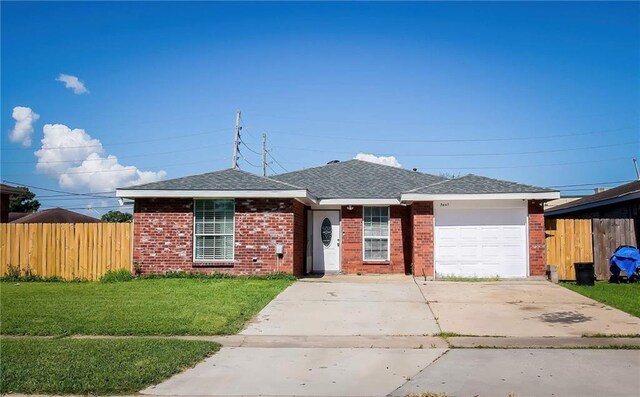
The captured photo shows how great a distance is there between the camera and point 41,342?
8.84 metres

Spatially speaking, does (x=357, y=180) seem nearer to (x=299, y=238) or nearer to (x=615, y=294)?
(x=299, y=238)

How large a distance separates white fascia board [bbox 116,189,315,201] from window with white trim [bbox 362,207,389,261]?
3.38 metres

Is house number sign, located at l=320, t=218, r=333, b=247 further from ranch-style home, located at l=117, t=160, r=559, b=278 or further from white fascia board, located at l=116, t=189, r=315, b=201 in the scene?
white fascia board, located at l=116, t=189, r=315, b=201

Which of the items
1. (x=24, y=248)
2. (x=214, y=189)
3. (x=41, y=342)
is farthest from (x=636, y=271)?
(x=24, y=248)

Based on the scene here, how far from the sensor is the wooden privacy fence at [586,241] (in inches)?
701

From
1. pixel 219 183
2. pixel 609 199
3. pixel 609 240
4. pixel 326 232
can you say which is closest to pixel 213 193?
pixel 219 183

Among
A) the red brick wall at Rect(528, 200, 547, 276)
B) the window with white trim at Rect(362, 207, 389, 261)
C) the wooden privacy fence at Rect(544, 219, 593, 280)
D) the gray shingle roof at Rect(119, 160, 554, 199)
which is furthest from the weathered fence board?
the window with white trim at Rect(362, 207, 389, 261)

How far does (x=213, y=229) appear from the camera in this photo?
58.6ft

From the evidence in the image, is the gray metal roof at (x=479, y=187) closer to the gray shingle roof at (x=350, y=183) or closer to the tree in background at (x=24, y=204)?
the gray shingle roof at (x=350, y=183)

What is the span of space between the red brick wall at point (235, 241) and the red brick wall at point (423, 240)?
386 centimetres

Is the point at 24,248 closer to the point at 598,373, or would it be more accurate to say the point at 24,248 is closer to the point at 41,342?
the point at 41,342

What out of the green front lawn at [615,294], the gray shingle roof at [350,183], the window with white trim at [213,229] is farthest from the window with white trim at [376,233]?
the green front lawn at [615,294]

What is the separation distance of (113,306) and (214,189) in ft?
20.4

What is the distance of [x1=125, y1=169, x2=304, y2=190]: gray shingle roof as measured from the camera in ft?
57.8
